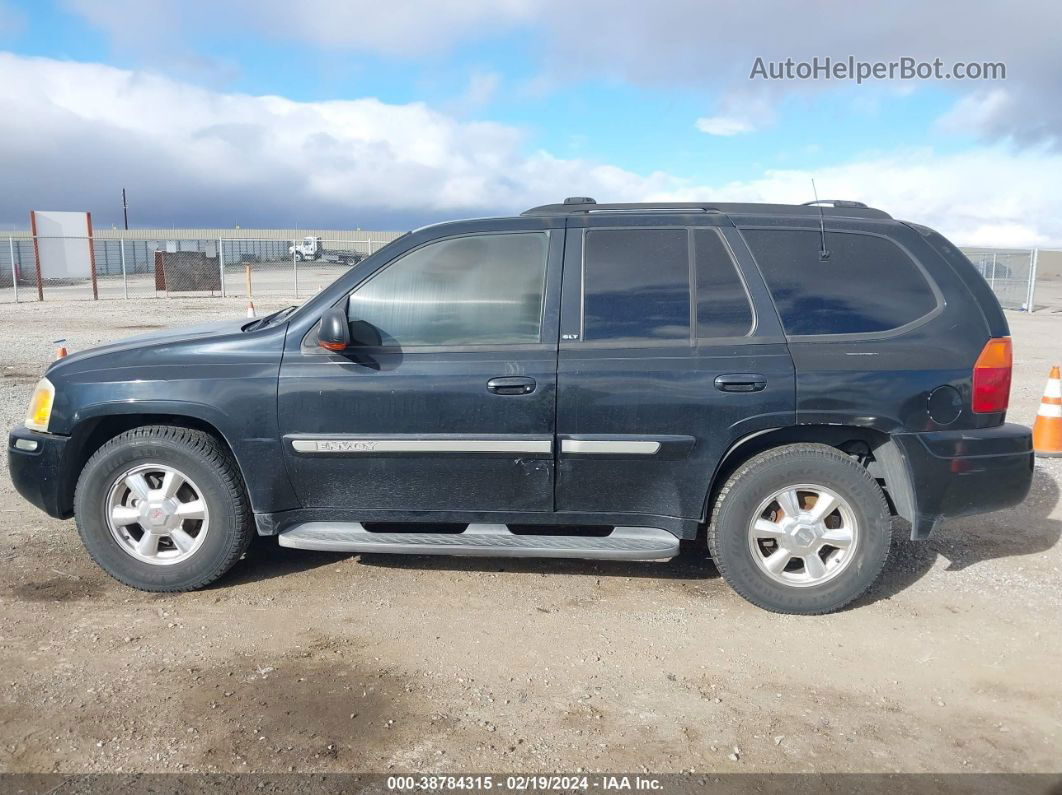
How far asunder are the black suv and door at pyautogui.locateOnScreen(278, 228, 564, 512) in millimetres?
11

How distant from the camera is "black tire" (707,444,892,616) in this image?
3.90 metres

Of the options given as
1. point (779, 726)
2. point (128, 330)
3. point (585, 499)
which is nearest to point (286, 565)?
point (585, 499)

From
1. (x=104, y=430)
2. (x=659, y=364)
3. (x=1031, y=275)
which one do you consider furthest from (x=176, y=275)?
(x=659, y=364)

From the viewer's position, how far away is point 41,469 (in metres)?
4.18

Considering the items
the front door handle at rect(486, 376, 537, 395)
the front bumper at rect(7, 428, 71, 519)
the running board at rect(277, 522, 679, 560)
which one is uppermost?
the front door handle at rect(486, 376, 537, 395)

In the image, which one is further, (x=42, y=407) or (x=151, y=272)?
(x=151, y=272)

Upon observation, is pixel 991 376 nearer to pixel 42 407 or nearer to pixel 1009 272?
pixel 42 407

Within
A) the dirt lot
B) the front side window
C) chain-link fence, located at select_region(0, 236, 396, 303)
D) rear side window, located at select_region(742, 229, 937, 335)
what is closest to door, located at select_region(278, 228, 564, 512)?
the front side window

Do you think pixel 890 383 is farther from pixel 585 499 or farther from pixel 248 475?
pixel 248 475

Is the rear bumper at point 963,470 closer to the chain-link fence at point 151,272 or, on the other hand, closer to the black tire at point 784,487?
the black tire at point 784,487

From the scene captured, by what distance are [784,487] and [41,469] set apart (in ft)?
12.1

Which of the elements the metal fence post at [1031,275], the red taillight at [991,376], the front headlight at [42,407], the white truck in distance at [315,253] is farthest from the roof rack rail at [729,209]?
the white truck in distance at [315,253]

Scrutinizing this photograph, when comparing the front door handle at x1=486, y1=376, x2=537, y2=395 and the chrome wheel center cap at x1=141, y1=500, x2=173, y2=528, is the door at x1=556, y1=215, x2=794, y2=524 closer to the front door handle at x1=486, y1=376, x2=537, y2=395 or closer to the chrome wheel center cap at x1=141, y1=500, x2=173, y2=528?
the front door handle at x1=486, y1=376, x2=537, y2=395

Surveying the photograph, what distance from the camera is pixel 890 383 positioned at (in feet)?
12.7
